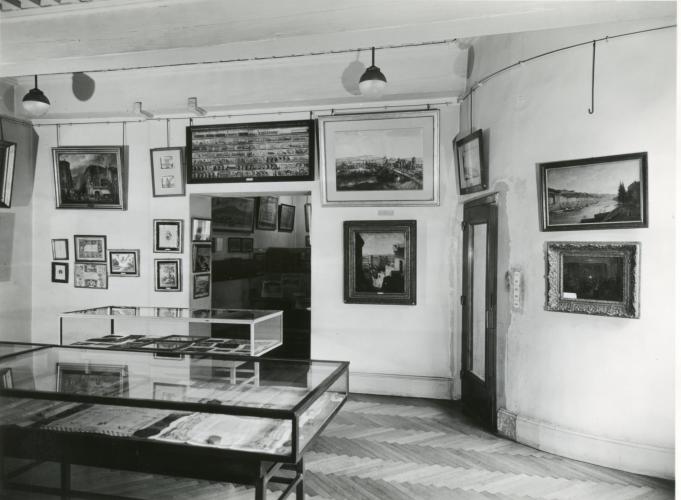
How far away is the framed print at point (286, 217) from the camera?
9953 mm

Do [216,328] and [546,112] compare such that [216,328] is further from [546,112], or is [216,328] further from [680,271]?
[680,271]

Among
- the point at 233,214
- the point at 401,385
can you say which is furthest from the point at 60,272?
the point at 401,385

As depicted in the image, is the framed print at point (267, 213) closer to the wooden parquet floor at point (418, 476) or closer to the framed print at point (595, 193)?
the wooden parquet floor at point (418, 476)

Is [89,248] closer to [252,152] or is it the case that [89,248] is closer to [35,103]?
[35,103]

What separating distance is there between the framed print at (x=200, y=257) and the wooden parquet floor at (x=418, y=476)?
2.94 meters

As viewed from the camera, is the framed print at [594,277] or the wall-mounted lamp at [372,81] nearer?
the framed print at [594,277]

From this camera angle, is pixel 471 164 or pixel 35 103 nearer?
pixel 35 103

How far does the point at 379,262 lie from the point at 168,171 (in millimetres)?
2898

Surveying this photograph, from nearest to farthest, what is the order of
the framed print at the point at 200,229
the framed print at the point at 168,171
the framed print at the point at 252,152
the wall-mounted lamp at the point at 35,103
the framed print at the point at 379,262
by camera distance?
the wall-mounted lamp at the point at 35,103, the framed print at the point at 379,262, the framed print at the point at 252,152, the framed print at the point at 168,171, the framed print at the point at 200,229

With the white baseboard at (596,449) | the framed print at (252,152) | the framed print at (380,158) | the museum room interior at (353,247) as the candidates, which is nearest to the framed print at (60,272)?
the museum room interior at (353,247)

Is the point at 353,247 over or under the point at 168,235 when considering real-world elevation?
under

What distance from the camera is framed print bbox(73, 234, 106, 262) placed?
254 inches

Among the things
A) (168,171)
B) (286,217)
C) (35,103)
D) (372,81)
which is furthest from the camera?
(286,217)

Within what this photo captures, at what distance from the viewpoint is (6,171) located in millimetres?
6066
